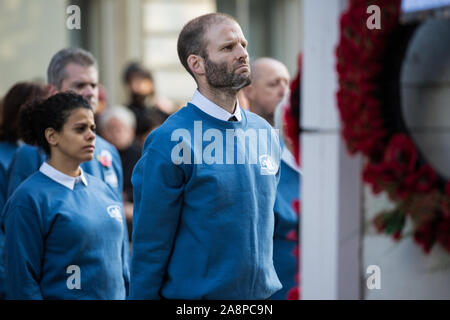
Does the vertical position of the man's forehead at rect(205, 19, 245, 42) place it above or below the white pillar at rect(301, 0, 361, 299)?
above

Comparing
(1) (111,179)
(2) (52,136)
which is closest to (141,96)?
(1) (111,179)

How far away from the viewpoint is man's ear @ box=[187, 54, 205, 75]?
2.65 meters

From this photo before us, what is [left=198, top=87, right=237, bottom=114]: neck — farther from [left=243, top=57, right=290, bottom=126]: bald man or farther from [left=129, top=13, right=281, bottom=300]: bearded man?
[left=243, top=57, right=290, bottom=126]: bald man

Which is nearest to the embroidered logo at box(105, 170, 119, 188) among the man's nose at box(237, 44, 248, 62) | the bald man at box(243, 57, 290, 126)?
the bald man at box(243, 57, 290, 126)

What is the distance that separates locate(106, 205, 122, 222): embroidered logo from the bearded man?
640mm

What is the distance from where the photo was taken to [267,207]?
273cm

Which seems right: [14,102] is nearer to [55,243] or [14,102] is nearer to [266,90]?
[55,243]

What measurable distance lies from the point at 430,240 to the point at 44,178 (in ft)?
5.10

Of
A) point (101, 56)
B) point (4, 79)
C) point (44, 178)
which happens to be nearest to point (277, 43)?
point (101, 56)

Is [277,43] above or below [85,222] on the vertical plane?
Result: above

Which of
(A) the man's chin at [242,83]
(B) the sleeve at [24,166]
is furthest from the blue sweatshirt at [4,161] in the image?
(A) the man's chin at [242,83]

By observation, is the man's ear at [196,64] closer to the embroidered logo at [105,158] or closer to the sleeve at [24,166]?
the embroidered logo at [105,158]

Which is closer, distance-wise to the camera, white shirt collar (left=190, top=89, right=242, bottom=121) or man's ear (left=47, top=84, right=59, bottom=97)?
white shirt collar (left=190, top=89, right=242, bottom=121)
